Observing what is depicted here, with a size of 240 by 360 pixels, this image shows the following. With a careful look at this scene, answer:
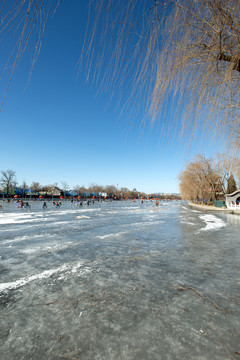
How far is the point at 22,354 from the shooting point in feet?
5.20

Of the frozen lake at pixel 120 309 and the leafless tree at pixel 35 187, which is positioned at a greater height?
the leafless tree at pixel 35 187

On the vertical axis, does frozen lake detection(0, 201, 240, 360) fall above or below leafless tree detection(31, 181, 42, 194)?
below

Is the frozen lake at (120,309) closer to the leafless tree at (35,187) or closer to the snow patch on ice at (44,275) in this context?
the snow patch on ice at (44,275)

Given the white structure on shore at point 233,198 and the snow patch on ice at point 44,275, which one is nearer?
the snow patch on ice at point 44,275

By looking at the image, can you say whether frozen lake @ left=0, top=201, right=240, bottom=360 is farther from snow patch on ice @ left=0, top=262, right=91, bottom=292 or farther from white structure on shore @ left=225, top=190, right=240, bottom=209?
white structure on shore @ left=225, top=190, right=240, bottom=209

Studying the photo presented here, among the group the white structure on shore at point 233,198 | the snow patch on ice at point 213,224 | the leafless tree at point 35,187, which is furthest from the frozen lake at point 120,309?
the leafless tree at point 35,187

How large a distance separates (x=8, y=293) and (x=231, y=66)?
4.21 m

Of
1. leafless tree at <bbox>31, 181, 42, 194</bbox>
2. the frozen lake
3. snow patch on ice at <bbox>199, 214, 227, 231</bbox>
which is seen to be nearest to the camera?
the frozen lake

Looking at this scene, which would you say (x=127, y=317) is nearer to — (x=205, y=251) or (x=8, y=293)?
(x=8, y=293)

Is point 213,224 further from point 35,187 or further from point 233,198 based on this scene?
point 35,187

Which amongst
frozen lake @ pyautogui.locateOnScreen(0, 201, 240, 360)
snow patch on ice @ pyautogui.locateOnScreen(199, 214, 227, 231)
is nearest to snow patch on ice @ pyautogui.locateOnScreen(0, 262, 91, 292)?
frozen lake @ pyautogui.locateOnScreen(0, 201, 240, 360)

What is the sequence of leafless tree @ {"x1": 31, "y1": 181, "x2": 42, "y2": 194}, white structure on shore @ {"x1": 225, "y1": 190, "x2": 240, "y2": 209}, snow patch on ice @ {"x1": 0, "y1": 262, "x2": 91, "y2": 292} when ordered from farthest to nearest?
leafless tree @ {"x1": 31, "y1": 181, "x2": 42, "y2": 194} < white structure on shore @ {"x1": 225, "y1": 190, "x2": 240, "y2": 209} < snow patch on ice @ {"x1": 0, "y1": 262, "x2": 91, "y2": 292}

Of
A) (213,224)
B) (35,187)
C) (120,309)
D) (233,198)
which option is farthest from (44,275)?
(35,187)

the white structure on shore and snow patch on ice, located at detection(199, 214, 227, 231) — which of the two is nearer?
snow patch on ice, located at detection(199, 214, 227, 231)
